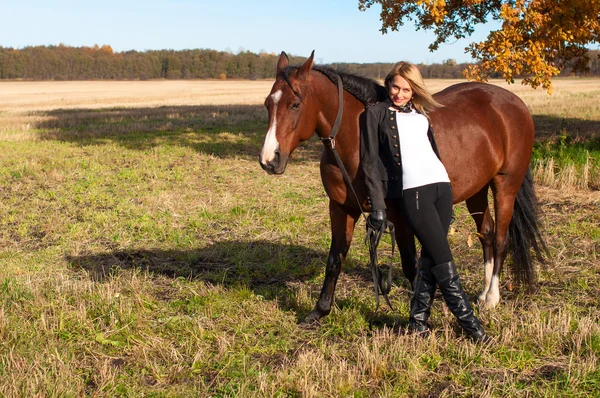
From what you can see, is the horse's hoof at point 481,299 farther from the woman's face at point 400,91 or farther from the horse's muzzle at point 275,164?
the horse's muzzle at point 275,164

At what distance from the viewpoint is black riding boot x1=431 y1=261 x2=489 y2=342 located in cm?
394

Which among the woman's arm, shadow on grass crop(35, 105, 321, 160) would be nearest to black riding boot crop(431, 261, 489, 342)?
the woman's arm

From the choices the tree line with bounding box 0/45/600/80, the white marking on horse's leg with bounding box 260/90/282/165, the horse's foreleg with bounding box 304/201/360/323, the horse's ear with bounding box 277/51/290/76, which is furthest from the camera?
the tree line with bounding box 0/45/600/80

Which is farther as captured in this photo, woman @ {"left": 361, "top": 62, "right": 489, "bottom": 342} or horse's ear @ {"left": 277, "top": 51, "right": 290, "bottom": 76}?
horse's ear @ {"left": 277, "top": 51, "right": 290, "bottom": 76}

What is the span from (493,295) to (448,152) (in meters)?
1.45

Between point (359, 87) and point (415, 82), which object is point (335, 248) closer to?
point (359, 87)

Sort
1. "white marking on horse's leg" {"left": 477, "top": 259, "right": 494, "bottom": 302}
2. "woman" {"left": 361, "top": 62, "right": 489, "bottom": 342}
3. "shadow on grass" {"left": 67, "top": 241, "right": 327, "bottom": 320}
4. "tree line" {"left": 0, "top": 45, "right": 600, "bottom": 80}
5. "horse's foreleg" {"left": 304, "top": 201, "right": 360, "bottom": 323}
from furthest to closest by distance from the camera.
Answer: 1. "tree line" {"left": 0, "top": 45, "right": 600, "bottom": 80}
2. "shadow on grass" {"left": 67, "top": 241, "right": 327, "bottom": 320}
3. "white marking on horse's leg" {"left": 477, "top": 259, "right": 494, "bottom": 302}
4. "horse's foreleg" {"left": 304, "top": 201, "right": 360, "bottom": 323}
5. "woman" {"left": 361, "top": 62, "right": 489, "bottom": 342}

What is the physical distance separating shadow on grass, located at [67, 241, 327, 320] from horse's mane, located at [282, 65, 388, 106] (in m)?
2.05

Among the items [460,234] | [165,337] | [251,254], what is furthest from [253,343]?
[460,234]

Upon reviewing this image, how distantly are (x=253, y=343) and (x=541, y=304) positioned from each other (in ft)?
8.40

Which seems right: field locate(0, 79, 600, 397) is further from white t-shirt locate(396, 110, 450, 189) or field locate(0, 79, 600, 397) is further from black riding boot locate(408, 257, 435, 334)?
white t-shirt locate(396, 110, 450, 189)

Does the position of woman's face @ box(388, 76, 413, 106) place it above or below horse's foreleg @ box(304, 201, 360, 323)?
above

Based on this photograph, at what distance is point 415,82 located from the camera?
12.8 feet

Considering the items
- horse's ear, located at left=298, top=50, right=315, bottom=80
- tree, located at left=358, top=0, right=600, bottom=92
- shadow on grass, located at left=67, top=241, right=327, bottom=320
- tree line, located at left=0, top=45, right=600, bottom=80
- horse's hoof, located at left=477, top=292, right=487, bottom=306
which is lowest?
shadow on grass, located at left=67, top=241, right=327, bottom=320
